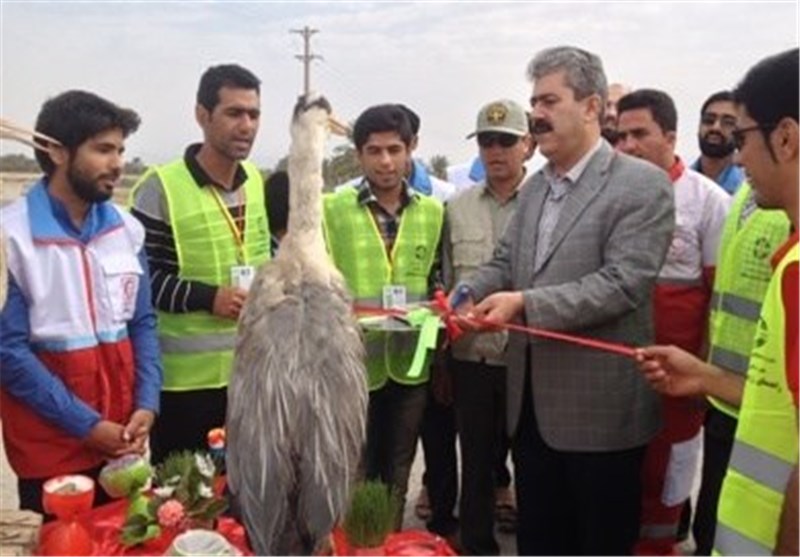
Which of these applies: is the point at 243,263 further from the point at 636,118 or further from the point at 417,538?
the point at 636,118

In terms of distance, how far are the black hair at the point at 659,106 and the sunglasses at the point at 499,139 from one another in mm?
670

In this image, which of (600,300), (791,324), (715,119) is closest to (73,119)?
(600,300)

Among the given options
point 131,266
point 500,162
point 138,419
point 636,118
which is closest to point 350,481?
point 138,419

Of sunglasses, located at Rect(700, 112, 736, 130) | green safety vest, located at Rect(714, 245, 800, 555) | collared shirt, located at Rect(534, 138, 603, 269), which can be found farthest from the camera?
sunglasses, located at Rect(700, 112, 736, 130)

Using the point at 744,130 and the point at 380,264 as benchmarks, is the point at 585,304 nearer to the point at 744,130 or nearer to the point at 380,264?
the point at 744,130

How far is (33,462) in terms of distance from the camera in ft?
11.6

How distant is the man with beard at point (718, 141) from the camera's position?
5.18 metres

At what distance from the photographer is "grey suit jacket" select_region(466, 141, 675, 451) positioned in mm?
3361

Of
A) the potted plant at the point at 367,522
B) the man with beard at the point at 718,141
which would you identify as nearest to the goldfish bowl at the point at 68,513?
the potted plant at the point at 367,522

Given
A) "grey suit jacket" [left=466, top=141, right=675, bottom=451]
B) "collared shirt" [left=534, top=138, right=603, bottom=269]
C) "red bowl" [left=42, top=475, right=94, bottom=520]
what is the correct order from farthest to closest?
"collared shirt" [left=534, top=138, right=603, bottom=269], "grey suit jacket" [left=466, top=141, right=675, bottom=451], "red bowl" [left=42, top=475, right=94, bottom=520]

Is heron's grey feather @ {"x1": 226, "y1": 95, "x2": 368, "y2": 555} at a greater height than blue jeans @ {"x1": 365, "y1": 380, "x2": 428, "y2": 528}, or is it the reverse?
heron's grey feather @ {"x1": 226, "y1": 95, "x2": 368, "y2": 555}

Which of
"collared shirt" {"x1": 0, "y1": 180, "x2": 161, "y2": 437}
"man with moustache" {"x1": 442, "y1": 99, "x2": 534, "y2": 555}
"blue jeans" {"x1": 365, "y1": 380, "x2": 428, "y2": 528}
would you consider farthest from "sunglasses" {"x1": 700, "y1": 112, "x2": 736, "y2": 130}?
"collared shirt" {"x1": 0, "y1": 180, "x2": 161, "y2": 437}

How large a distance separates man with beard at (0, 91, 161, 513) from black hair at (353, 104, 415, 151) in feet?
4.00

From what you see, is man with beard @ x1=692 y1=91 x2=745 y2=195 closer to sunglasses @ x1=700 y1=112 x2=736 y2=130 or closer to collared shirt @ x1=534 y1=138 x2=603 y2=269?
sunglasses @ x1=700 y1=112 x2=736 y2=130
